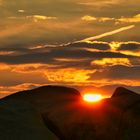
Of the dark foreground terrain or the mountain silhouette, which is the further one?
the mountain silhouette

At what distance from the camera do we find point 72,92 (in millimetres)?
28234

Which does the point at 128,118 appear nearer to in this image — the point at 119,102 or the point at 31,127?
the point at 119,102

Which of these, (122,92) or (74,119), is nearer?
(74,119)

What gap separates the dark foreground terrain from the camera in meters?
24.7

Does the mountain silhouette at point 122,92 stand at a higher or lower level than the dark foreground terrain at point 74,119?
higher

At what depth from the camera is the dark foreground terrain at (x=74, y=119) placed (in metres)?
24.7

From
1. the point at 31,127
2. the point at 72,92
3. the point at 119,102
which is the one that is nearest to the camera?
the point at 31,127

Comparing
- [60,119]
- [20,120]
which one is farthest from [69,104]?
[20,120]

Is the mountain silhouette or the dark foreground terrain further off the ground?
the mountain silhouette

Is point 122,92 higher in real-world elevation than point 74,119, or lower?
higher

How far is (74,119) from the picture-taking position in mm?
25672

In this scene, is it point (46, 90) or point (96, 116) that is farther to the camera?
point (46, 90)

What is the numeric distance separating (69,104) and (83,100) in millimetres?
1272

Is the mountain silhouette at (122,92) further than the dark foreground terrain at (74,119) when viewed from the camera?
Yes
